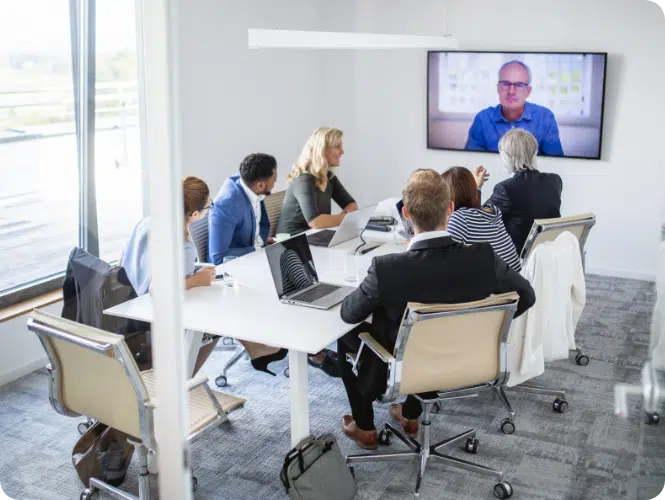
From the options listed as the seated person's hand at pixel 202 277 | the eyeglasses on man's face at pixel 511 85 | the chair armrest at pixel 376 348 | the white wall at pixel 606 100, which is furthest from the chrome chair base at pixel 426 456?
the eyeglasses on man's face at pixel 511 85

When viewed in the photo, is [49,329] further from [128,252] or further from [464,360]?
[464,360]

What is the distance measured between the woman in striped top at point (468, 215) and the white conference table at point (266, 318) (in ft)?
1.80

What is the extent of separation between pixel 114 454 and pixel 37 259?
164 cm

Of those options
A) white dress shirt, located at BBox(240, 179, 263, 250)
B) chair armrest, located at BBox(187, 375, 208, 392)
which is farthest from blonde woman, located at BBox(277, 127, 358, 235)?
chair armrest, located at BBox(187, 375, 208, 392)

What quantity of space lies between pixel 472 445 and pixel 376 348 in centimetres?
84

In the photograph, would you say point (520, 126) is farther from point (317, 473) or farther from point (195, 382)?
point (195, 382)

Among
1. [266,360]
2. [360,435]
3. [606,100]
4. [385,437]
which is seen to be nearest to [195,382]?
[360,435]

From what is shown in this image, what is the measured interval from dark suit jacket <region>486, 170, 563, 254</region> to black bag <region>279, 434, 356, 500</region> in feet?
6.71

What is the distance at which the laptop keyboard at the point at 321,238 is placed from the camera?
491 cm

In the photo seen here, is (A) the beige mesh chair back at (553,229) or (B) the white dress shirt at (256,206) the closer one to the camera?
(A) the beige mesh chair back at (553,229)

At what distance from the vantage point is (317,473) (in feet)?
10.9

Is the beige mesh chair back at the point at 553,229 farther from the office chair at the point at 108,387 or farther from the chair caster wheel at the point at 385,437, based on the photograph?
the office chair at the point at 108,387

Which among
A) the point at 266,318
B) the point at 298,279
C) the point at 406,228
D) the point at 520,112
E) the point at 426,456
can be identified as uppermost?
A: the point at 520,112

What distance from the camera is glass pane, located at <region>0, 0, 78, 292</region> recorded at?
457 centimetres
